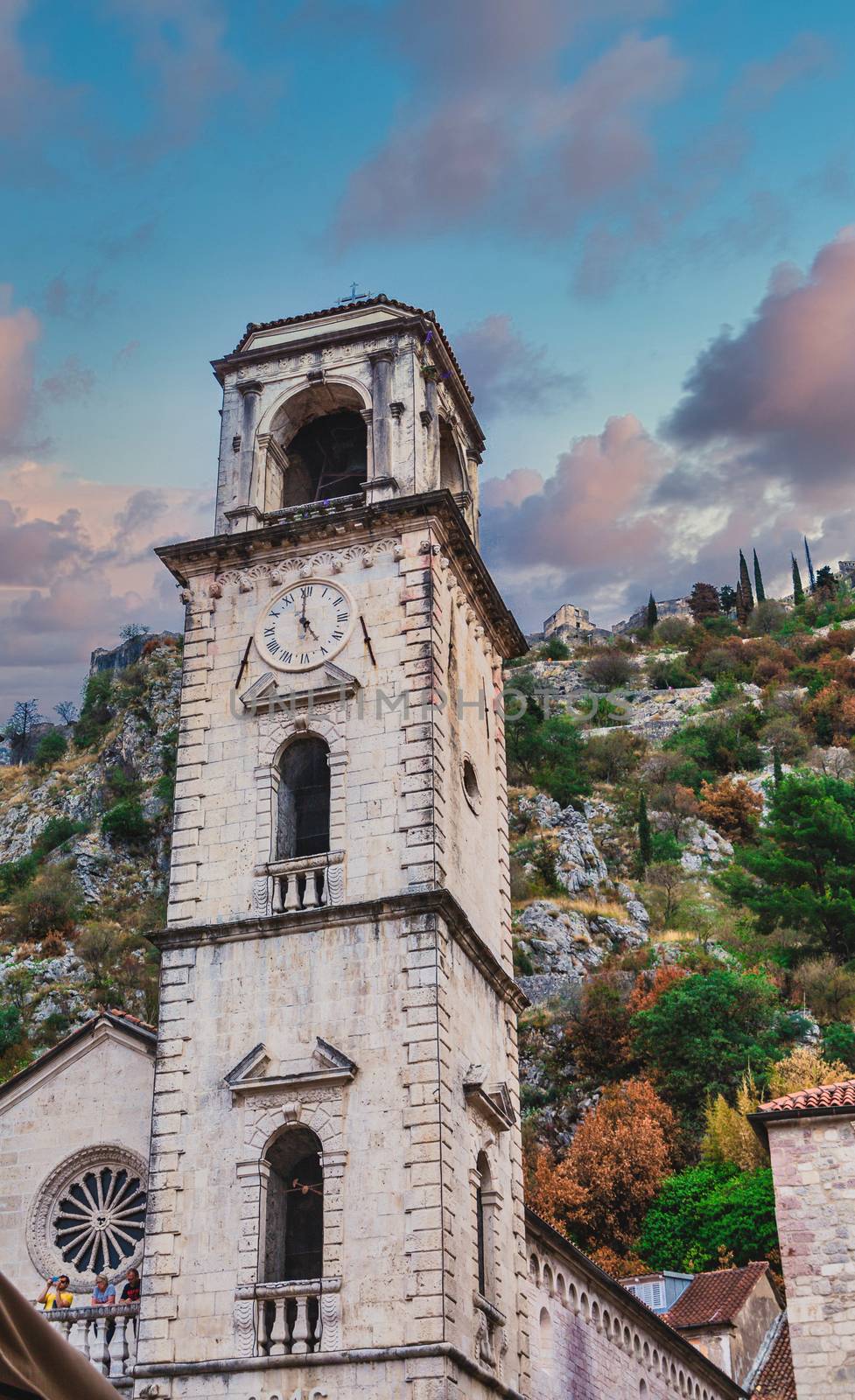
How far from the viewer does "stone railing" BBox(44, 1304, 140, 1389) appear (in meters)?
18.5

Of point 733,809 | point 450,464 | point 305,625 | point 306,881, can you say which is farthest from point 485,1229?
point 733,809

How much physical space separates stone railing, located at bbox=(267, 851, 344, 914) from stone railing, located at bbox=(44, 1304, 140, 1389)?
5164 millimetres

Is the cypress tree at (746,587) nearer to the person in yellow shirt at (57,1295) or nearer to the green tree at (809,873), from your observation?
the green tree at (809,873)

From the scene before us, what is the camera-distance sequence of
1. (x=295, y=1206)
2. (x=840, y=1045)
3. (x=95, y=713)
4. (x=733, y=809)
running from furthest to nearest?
(x=95, y=713) → (x=733, y=809) → (x=840, y=1045) → (x=295, y=1206)

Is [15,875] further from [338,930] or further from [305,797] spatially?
[338,930]

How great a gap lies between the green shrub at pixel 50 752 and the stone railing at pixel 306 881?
2835 inches

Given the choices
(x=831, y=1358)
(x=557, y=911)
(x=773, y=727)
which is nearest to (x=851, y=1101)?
(x=831, y=1358)

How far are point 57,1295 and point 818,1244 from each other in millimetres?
11109

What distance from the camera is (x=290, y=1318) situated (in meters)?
17.7

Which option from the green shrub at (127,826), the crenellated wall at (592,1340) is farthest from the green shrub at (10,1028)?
the crenellated wall at (592,1340)

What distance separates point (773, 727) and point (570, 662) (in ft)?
87.4

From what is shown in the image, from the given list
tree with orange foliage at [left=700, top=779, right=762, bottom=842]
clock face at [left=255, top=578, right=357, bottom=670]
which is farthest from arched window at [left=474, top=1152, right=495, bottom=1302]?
tree with orange foliage at [left=700, top=779, right=762, bottom=842]

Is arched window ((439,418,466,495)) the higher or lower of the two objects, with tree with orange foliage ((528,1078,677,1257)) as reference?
higher

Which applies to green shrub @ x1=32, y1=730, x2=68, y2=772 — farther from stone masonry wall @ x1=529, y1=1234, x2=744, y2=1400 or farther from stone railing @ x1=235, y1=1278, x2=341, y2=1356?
stone railing @ x1=235, y1=1278, x2=341, y2=1356
